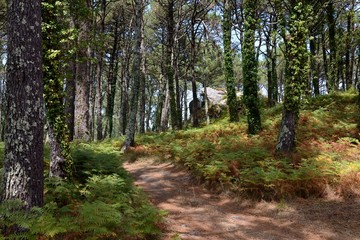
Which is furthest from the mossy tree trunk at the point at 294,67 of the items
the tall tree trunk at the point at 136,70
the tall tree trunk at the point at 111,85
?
the tall tree trunk at the point at 111,85

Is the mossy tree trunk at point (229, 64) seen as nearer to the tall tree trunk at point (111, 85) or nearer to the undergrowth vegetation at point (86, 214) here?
the tall tree trunk at point (111, 85)

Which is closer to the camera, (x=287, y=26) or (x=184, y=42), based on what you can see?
(x=287, y=26)

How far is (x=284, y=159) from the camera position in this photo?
29.9 feet

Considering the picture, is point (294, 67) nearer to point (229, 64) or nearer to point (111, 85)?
point (229, 64)

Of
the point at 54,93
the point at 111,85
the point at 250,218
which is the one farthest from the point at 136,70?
the point at 111,85

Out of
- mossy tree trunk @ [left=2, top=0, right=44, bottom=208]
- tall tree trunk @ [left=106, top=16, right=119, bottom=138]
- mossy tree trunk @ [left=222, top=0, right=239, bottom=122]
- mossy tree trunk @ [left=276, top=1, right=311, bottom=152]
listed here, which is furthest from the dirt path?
tall tree trunk @ [left=106, top=16, right=119, bottom=138]

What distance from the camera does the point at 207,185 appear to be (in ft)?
31.0

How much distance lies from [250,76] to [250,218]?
8992 millimetres

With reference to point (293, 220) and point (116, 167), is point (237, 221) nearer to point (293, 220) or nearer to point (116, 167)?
point (293, 220)

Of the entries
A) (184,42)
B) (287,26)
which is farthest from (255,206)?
(184,42)

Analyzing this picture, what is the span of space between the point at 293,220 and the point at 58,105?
20.8ft

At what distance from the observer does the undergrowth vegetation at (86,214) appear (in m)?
4.19

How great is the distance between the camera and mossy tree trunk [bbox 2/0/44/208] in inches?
181

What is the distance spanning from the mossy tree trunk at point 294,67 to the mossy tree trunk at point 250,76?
403 centimetres
